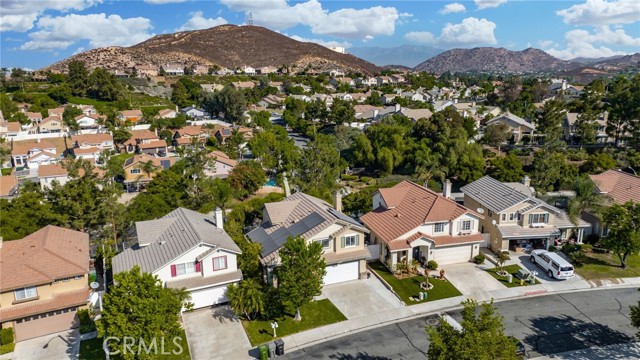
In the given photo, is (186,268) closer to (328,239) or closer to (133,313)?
(133,313)

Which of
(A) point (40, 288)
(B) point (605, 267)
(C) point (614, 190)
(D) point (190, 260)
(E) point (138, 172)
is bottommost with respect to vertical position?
(B) point (605, 267)

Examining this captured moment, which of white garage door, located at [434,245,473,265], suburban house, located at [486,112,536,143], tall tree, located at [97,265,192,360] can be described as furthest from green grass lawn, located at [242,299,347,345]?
suburban house, located at [486,112,536,143]

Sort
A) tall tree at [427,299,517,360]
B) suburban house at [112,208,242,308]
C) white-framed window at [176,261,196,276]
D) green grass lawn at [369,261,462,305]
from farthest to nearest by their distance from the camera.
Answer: green grass lawn at [369,261,462,305] < white-framed window at [176,261,196,276] < suburban house at [112,208,242,308] < tall tree at [427,299,517,360]

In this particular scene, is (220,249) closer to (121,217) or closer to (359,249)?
(359,249)

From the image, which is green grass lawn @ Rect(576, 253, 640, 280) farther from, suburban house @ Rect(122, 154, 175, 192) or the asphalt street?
suburban house @ Rect(122, 154, 175, 192)

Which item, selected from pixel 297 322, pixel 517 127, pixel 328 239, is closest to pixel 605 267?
pixel 328 239
